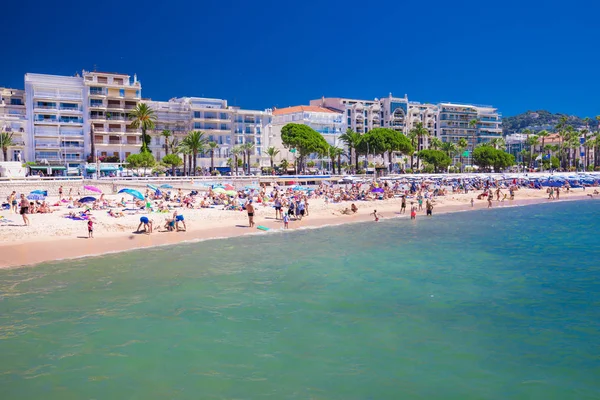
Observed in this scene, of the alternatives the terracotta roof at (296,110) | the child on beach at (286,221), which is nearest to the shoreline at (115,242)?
the child on beach at (286,221)

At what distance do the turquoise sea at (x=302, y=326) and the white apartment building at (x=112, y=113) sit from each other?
51937 mm

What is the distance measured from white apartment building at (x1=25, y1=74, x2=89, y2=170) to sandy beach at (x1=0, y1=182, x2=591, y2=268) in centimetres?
3801

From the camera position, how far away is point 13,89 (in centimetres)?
6850

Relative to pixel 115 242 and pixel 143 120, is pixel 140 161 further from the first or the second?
pixel 115 242

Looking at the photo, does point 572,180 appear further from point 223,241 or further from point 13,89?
point 13,89

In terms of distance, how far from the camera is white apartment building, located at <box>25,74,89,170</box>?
6488cm

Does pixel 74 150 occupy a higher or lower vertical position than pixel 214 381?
higher

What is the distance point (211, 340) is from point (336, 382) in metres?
3.39

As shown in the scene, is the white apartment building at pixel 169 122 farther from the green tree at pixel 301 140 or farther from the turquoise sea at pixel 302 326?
the turquoise sea at pixel 302 326

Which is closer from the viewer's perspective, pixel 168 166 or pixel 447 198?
pixel 447 198

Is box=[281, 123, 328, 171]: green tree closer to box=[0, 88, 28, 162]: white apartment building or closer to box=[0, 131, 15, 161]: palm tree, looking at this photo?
box=[0, 88, 28, 162]: white apartment building

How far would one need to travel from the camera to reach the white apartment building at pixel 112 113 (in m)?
68.8

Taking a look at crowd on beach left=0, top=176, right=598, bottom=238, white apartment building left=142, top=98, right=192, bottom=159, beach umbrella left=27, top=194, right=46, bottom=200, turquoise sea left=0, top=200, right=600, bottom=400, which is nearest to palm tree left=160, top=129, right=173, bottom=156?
white apartment building left=142, top=98, right=192, bottom=159

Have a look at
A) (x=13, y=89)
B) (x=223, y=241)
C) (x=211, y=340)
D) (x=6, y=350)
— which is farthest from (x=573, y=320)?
(x=13, y=89)
